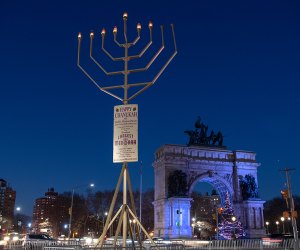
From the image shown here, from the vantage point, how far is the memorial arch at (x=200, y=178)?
49.5 meters

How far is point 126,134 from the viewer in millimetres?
11711

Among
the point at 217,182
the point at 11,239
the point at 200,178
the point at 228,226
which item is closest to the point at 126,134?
the point at 11,239

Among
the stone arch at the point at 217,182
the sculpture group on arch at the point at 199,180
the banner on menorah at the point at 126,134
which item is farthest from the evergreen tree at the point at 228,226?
the banner on menorah at the point at 126,134

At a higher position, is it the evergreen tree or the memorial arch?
the memorial arch

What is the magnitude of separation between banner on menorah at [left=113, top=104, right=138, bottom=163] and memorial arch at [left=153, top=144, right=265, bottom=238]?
3830 centimetres

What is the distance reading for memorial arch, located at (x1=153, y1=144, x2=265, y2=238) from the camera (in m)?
49.5

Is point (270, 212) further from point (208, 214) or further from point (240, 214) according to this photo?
point (240, 214)

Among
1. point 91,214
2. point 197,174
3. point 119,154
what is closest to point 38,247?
point 119,154

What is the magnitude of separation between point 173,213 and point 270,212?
4623 centimetres

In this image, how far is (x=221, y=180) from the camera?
179ft

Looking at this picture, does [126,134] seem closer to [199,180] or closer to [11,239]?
[11,239]

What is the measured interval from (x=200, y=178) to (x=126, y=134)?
142 ft

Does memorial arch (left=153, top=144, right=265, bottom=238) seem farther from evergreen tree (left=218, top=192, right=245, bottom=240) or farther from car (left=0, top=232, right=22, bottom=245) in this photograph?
car (left=0, top=232, right=22, bottom=245)

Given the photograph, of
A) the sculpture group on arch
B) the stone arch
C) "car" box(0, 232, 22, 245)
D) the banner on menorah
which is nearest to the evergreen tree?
the sculpture group on arch
